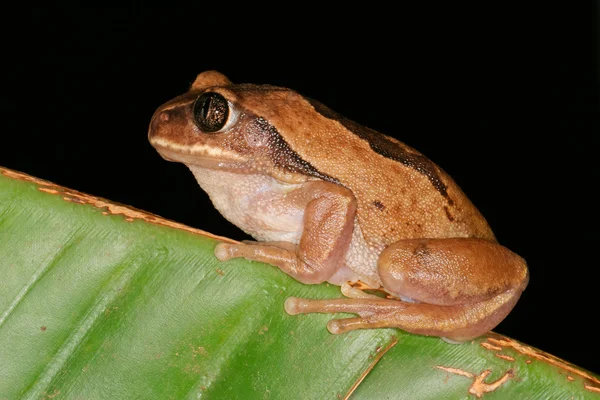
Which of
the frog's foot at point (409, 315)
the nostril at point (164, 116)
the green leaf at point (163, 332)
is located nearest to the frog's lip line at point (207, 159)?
the nostril at point (164, 116)

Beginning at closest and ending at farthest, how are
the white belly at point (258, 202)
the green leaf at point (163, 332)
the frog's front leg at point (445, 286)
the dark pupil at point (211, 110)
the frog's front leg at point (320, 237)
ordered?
the green leaf at point (163, 332) < the frog's front leg at point (445, 286) < the frog's front leg at point (320, 237) < the dark pupil at point (211, 110) < the white belly at point (258, 202)

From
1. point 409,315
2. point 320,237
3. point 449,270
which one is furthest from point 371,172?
point 409,315

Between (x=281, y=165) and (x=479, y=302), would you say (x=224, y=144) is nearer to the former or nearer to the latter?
(x=281, y=165)

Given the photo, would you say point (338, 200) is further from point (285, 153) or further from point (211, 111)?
point (211, 111)

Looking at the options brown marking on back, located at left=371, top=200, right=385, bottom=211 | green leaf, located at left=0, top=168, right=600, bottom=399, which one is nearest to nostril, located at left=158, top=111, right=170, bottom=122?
green leaf, located at left=0, top=168, right=600, bottom=399

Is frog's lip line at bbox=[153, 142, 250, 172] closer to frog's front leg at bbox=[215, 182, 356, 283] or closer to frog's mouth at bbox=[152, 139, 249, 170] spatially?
frog's mouth at bbox=[152, 139, 249, 170]

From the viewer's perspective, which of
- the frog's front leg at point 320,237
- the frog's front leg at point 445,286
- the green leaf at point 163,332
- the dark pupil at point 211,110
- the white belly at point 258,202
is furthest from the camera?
the white belly at point 258,202

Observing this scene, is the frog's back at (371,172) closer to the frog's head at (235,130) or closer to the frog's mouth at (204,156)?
the frog's head at (235,130)
